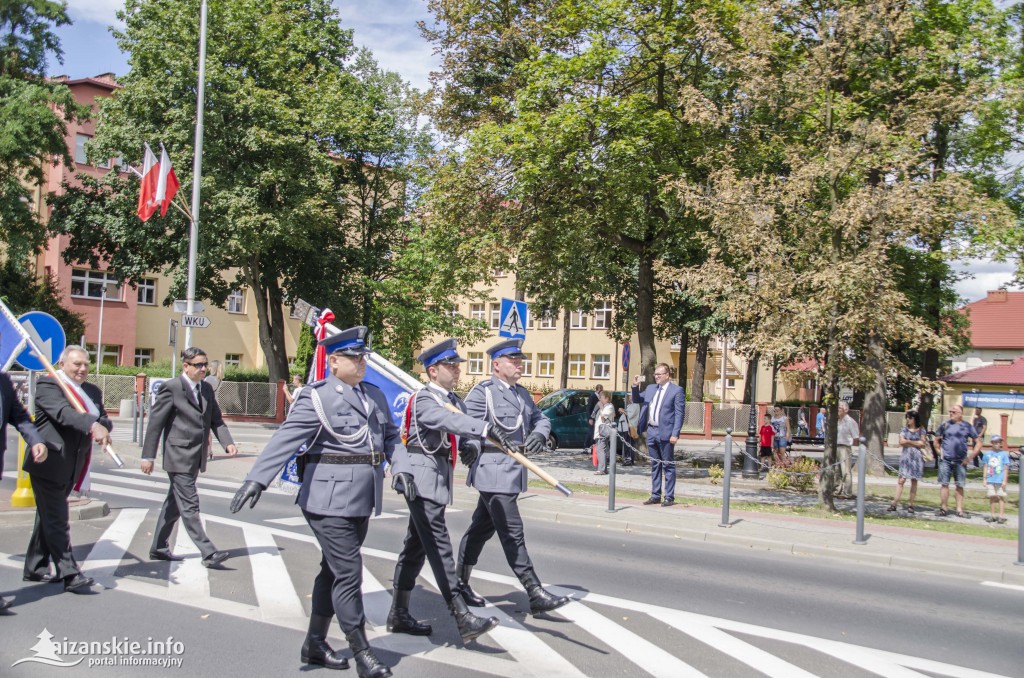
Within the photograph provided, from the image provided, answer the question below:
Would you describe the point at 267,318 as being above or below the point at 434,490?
above

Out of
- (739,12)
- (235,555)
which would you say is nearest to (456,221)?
(739,12)

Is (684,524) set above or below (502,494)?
below

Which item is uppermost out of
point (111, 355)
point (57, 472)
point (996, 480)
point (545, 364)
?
point (545, 364)

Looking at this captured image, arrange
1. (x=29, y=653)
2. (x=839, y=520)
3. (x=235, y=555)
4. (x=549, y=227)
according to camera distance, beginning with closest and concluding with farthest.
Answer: (x=29, y=653)
(x=235, y=555)
(x=839, y=520)
(x=549, y=227)

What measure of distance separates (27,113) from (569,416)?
73.2ft

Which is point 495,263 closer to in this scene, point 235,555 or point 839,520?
point 839,520

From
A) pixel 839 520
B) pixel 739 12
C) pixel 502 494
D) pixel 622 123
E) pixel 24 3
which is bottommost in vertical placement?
pixel 839 520

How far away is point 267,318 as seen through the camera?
32.9 meters

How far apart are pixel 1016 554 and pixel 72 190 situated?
106 ft

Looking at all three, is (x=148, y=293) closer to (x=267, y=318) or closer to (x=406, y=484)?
(x=267, y=318)

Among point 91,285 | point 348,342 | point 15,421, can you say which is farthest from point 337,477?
point 91,285

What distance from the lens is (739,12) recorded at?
624 inches

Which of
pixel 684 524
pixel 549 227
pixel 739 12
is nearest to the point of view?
pixel 684 524

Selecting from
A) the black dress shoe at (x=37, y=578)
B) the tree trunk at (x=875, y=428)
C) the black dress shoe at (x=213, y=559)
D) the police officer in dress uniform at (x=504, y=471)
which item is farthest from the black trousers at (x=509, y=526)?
the tree trunk at (x=875, y=428)
